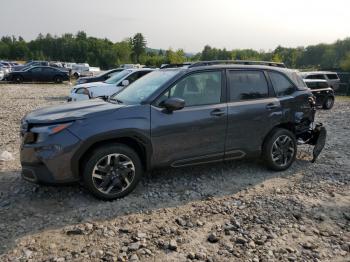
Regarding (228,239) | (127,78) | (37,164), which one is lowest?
(228,239)

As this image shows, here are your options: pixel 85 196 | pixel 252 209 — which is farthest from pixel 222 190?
pixel 85 196

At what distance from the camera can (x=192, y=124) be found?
498cm

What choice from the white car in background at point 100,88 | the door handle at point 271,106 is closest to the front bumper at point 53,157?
the door handle at point 271,106

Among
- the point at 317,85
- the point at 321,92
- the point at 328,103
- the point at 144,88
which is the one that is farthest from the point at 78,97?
the point at 328,103

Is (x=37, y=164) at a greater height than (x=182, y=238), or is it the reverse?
(x=37, y=164)

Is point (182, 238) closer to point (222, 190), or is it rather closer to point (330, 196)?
point (222, 190)

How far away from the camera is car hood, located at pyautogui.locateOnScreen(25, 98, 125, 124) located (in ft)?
14.5

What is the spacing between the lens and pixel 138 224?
4129 millimetres

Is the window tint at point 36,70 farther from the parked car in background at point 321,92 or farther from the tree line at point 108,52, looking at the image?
the tree line at point 108,52

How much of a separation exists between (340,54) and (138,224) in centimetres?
12199

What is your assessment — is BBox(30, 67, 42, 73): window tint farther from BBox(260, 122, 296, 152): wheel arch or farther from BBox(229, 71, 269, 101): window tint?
BBox(260, 122, 296, 152): wheel arch

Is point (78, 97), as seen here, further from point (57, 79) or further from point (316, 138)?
point (57, 79)

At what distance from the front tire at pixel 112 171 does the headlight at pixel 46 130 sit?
1.65 feet

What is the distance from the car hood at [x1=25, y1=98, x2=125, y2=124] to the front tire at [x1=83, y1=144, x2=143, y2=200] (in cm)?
49
